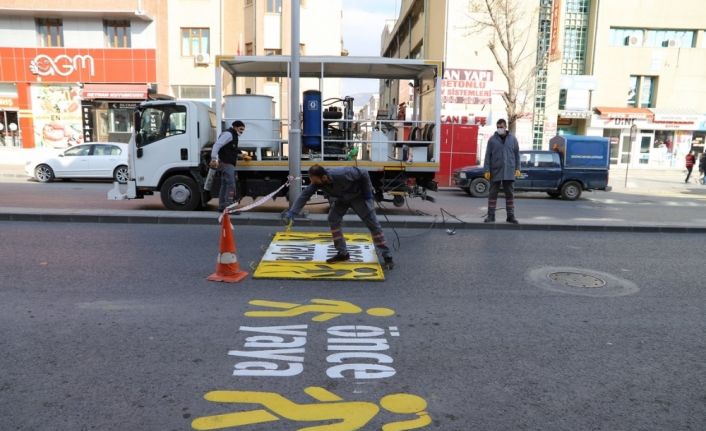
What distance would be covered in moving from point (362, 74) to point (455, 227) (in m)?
4.60

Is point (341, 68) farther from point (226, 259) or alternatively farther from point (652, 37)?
point (652, 37)

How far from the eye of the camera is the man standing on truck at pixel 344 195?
21.1 ft

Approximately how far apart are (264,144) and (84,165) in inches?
393

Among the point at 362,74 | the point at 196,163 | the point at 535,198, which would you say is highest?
the point at 362,74

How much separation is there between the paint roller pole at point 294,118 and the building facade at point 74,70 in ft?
65.4

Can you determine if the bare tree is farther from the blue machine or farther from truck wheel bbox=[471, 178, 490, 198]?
the blue machine

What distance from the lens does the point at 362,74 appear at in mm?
12445

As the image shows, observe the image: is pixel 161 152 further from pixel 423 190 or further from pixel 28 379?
pixel 28 379

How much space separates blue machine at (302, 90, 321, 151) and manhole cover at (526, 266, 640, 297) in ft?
19.2

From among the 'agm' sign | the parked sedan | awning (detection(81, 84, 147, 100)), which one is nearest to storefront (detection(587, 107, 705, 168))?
awning (detection(81, 84, 147, 100))

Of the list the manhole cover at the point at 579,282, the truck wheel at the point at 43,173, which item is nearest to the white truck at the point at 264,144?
the manhole cover at the point at 579,282

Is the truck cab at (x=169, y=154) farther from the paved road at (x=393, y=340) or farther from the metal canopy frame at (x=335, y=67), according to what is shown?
the paved road at (x=393, y=340)

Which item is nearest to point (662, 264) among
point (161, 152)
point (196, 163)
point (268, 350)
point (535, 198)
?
point (268, 350)

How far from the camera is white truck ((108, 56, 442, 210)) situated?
35.9 ft
